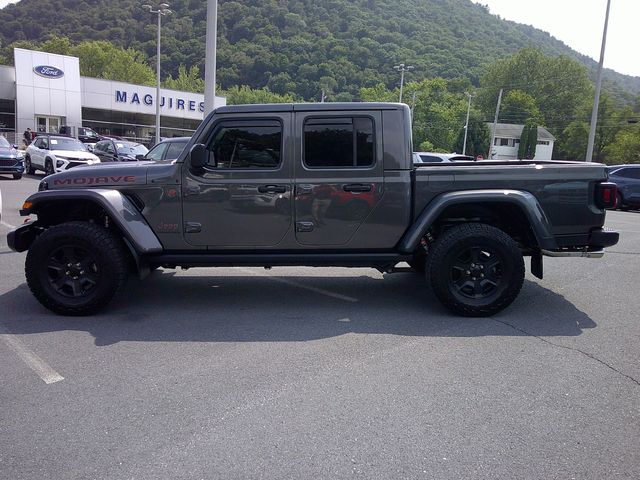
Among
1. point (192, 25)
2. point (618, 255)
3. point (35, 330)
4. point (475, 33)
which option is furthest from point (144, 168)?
point (475, 33)

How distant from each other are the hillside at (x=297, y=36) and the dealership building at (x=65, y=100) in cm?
3205

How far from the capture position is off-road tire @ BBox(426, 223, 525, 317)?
5.27m

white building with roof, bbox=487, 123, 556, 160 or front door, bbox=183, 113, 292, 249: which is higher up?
white building with roof, bbox=487, 123, 556, 160

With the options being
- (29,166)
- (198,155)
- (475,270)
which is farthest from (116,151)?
(475,270)

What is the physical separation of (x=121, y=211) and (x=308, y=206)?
6.04 feet

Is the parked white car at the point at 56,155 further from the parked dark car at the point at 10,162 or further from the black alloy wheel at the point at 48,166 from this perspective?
the parked dark car at the point at 10,162

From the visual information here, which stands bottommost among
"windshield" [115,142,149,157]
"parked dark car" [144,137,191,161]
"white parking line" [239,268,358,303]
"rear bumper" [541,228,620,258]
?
"white parking line" [239,268,358,303]

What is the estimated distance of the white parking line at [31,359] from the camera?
388 centimetres

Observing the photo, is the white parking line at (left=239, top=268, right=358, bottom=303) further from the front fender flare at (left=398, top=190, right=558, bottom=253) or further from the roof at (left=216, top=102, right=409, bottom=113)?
the roof at (left=216, top=102, right=409, bottom=113)

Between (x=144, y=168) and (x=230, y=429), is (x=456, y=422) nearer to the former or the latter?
(x=230, y=429)

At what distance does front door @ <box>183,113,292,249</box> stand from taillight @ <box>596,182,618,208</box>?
3174mm

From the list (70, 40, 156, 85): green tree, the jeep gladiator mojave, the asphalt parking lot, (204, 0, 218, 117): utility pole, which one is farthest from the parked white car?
(70, 40, 156, 85): green tree

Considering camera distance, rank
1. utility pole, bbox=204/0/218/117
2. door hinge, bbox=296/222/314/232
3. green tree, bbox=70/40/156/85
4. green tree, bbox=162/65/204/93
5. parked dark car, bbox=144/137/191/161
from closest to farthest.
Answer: door hinge, bbox=296/222/314/232
parked dark car, bbox=144/137/191/161
utility pole, bbox=204/0/218/117
green tree, bbox=70/40/156/85
green tree, bbox=162/65/204/93

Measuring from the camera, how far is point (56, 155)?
19.7m
